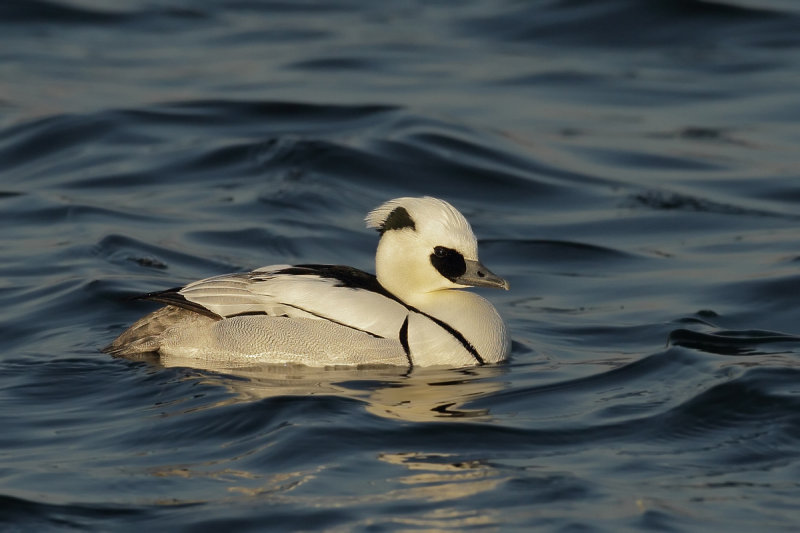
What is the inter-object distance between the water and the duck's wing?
0.38 meters

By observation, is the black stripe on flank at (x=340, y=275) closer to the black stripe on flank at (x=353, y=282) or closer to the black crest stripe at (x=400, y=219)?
the black stripe on flank at (x=353, y=282)

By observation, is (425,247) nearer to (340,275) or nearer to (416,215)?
(416,215)

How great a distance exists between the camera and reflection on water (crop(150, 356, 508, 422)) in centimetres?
828

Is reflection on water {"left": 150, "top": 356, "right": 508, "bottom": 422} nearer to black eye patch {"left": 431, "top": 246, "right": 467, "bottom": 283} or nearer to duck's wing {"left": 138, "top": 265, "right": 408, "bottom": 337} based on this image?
duck's wing {"left": 138, "top": 265, "right": 408, "bottom": 337}

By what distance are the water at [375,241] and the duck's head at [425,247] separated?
0.72m

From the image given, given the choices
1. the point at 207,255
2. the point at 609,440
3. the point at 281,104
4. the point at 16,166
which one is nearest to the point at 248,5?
the point at 281,104

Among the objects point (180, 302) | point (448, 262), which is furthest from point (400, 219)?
point (180, 302)

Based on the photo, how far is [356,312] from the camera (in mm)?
8977

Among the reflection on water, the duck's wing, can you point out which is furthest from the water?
the duck's wing

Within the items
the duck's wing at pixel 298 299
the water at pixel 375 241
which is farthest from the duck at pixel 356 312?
the water at pixel 375 241

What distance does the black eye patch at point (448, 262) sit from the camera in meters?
9.22

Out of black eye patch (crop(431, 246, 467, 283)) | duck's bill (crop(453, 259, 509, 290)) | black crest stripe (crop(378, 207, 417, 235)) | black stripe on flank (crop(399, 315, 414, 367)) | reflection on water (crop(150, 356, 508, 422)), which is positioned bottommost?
reflection on water (crop(150, 356, 508, 422))

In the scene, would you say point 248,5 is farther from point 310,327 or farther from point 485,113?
point 310,327

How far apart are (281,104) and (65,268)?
6.25 m
